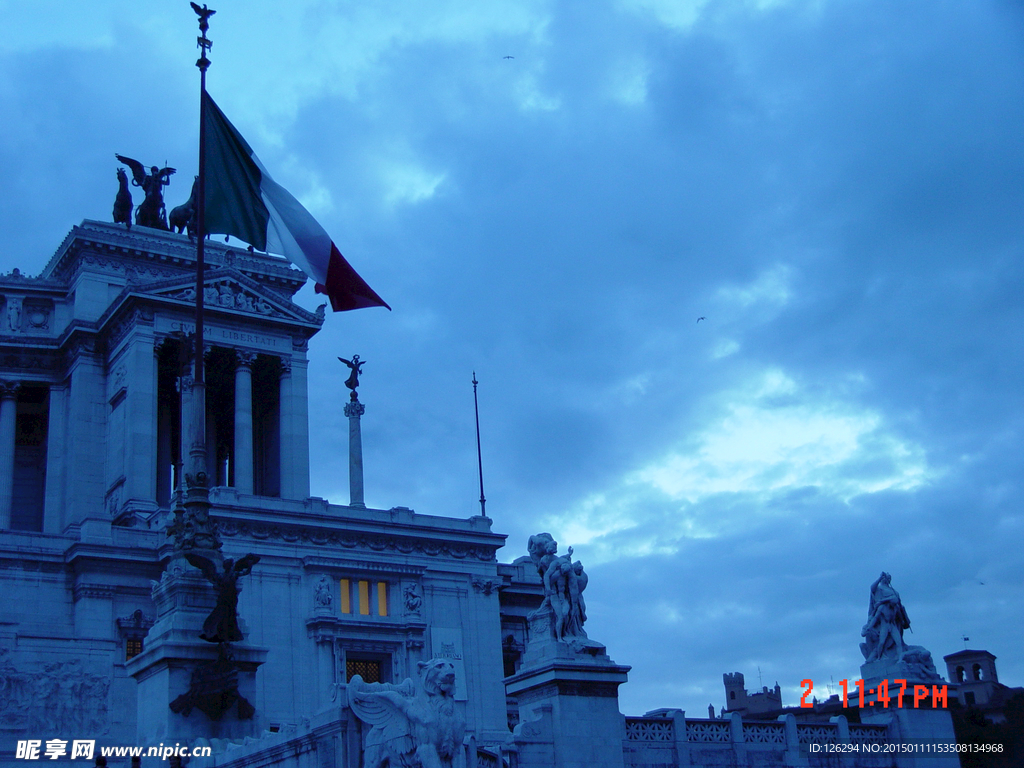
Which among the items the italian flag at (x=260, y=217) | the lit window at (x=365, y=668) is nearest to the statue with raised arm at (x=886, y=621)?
the italian flag at (x=260, y=217)

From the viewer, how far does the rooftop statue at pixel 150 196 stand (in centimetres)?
6869

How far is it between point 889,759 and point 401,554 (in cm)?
2695

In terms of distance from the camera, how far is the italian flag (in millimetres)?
29266

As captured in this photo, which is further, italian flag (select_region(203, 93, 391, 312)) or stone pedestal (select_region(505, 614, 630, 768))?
italian flag (select_region(203, 93, 391, 312))

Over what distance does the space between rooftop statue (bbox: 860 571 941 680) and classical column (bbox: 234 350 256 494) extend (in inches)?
1388

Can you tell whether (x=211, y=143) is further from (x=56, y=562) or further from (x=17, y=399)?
(x=17, y=399)

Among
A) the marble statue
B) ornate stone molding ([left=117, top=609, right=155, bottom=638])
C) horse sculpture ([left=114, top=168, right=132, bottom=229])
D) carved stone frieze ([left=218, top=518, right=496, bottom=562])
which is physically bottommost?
the marble statue

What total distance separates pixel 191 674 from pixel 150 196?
5117cm

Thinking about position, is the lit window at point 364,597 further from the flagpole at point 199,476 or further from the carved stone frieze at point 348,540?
the flagpole at point 199,476

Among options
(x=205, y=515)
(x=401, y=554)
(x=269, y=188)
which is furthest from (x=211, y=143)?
(x=401, y=554)

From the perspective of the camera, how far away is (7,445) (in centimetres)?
6138

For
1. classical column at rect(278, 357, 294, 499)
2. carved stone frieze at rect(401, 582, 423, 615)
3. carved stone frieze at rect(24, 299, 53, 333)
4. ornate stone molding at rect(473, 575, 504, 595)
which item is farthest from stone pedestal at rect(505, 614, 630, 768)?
carved stone frieze at rect(24, 299, 53, 333)

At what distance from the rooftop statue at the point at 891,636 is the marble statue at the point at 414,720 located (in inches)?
609

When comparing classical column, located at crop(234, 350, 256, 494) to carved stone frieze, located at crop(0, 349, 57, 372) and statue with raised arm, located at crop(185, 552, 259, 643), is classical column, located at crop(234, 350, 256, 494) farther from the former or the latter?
statue with raised arm, located at crop(185, 552, 259, 643)
